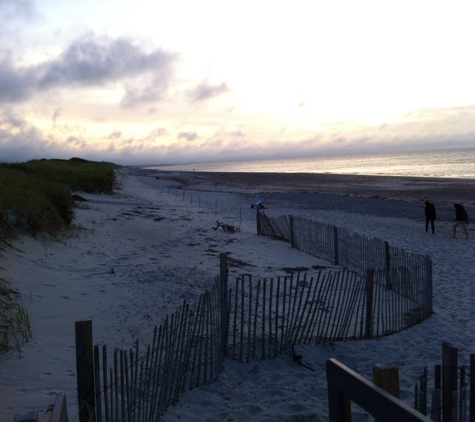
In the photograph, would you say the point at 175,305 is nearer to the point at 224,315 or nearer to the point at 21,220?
the point at 224,315

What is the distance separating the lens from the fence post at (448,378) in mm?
3867

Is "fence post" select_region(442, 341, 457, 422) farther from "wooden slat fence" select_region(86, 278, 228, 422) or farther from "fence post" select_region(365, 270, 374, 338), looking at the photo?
"fence post" select_region(365, 270, 374, 338)

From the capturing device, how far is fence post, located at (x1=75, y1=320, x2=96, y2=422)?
12.5 feet


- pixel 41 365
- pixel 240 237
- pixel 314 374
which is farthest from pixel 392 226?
pixel 41 365

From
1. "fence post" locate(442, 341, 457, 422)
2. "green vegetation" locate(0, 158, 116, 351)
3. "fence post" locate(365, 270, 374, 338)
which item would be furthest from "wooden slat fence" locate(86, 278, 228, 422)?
"fence post" locate(365, 270, 374, 338)

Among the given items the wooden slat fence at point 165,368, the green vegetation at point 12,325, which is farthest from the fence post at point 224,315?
the green vegetation at point 12,325

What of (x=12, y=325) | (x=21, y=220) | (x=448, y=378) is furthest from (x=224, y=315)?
(x=21, y=220)

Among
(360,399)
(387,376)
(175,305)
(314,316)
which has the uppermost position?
(360,399)

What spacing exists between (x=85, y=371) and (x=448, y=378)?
294cm

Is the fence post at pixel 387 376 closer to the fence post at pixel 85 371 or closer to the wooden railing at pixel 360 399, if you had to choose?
the wooden railing at pixel 360 399

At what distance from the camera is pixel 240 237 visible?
56.1 ft

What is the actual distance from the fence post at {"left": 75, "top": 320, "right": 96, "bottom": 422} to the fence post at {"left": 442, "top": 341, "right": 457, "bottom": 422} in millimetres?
2848

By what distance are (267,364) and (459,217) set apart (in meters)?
14.4

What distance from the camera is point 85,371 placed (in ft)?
12.7
